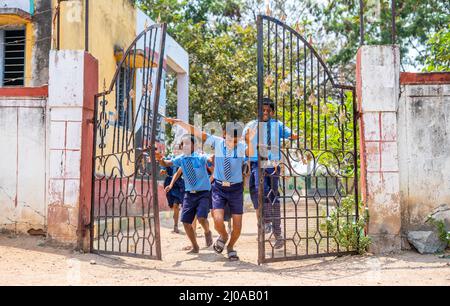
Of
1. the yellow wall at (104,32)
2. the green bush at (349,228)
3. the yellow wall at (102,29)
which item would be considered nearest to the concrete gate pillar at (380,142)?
the green bush at (349,228)

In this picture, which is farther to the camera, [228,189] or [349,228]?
[228,189]

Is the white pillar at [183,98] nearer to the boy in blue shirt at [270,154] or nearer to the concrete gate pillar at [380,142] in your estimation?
the boy in blue shirt at [270,154]

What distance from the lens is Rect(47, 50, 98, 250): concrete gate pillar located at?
6215mm

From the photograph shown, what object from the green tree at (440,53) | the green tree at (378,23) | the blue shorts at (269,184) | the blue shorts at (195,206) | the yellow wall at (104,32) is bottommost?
the blue shorts at (195,206)

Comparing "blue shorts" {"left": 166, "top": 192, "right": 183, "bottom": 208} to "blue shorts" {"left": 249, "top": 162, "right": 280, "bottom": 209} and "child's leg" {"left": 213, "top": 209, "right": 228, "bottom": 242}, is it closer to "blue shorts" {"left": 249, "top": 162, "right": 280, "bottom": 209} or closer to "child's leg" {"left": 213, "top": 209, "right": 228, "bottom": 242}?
"blue shorts" {"left": 249, "top": 162, "right": 280, "bottom": 209}

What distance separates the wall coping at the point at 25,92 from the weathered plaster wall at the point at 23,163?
4 cm

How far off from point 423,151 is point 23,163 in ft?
15.5

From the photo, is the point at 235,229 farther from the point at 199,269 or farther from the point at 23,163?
the point at 23,163

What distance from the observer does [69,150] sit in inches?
247

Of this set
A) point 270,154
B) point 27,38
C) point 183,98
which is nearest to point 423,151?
point 270,154

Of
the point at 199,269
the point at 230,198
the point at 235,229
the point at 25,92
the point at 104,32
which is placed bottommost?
the point at 199,269

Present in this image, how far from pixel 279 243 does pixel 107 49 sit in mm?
5891

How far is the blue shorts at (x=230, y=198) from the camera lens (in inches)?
239
